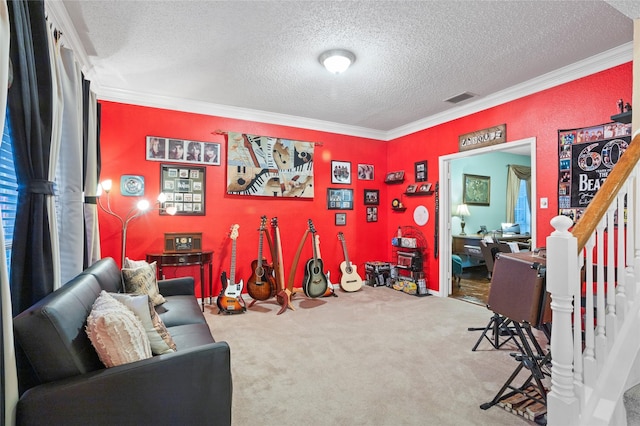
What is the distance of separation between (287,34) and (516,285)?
245 centimetres

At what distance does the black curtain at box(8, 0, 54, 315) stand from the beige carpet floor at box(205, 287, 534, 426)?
1.32 m

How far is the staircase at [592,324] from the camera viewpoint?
1317 mm

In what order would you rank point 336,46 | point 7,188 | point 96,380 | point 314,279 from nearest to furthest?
point 96,380 < point 7,188 < point 336,46 < point 314,279

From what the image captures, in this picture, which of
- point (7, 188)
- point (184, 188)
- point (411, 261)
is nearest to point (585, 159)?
point (411, 261)

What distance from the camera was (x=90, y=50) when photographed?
2.90m

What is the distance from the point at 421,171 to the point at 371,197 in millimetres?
946

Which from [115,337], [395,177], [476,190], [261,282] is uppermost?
[395,177]

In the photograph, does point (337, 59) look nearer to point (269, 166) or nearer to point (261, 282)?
point (269, 166)

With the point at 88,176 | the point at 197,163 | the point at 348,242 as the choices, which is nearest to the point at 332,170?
the point at 348,242

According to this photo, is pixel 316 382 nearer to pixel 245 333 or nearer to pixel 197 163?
pixel 245 333

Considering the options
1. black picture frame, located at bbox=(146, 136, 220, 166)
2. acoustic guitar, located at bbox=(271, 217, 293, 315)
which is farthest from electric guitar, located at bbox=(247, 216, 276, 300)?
black picture frame, located at bbox=(146, 136, 220, 166)

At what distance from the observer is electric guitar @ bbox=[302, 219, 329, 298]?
14.9 feet

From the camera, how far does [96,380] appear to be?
50.6 inches

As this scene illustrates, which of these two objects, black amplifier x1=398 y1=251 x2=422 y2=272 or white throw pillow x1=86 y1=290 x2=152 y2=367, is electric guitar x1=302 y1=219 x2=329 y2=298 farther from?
white throw pillow x1=86 y1=290 x2=152 y2=367
